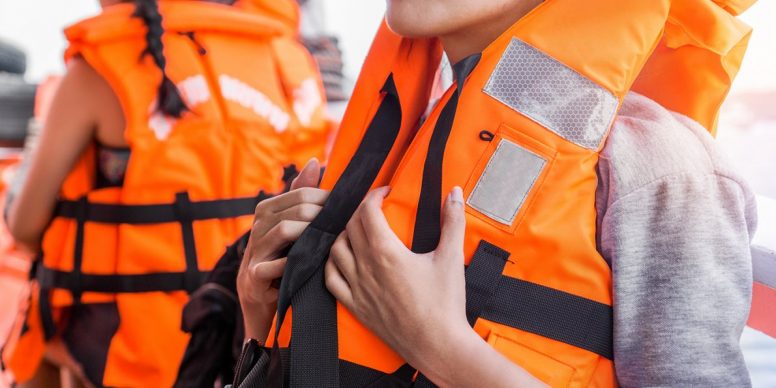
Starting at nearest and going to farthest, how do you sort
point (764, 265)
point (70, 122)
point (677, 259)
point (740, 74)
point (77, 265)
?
point (677, 259), point (740, 74), point (764, 265), point (70, 122), point (77, 265)

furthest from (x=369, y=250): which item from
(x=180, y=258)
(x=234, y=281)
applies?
(x=180, y=258)

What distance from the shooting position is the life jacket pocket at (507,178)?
81cm

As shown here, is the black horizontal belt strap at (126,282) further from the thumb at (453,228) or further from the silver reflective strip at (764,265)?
the silver reflective strip at (764,265)

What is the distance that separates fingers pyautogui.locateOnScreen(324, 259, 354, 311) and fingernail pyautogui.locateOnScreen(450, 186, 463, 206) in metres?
0.17

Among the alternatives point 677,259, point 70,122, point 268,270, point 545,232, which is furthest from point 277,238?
point 70,122

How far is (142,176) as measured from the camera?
168cm

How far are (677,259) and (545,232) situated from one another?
0.14 meters

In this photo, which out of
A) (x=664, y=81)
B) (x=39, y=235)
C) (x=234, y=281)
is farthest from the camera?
(x=39, y=235)

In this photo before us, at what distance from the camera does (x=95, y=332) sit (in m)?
1.78

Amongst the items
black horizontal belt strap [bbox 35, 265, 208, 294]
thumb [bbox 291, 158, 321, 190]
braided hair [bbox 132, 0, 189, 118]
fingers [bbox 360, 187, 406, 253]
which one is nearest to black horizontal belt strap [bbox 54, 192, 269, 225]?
black horizontal belt strap [bbox 35, 265, 208, 294]

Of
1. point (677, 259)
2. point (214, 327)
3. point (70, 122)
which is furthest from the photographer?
point (70, 122)

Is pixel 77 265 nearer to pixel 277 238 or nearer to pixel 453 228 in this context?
pixel 277 238

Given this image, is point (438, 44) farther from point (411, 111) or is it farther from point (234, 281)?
point (234, 281)

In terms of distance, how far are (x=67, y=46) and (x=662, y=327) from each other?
5.15 ft
